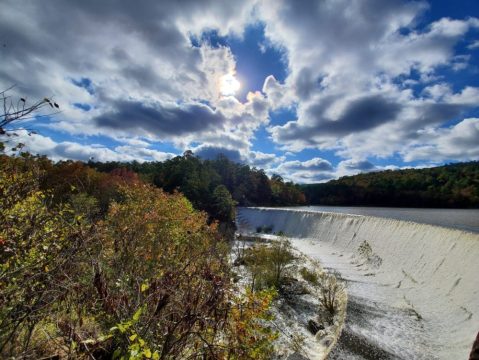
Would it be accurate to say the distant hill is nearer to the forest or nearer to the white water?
the white water

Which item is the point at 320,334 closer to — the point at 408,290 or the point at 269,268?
the point at 408,290

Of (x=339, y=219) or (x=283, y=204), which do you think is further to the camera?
(x=283, y=204)

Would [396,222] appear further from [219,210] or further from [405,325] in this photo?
[219,210]

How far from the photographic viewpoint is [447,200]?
43.5 metres

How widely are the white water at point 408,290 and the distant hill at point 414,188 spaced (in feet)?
111

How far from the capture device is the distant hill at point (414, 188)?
139 feet

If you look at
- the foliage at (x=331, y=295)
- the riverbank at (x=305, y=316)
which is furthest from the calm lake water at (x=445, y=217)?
the riverbank at (x=305, y=316)

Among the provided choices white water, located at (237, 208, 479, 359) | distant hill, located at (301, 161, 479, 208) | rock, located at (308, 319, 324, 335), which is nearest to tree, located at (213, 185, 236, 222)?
white water, located at (237, 208, 479, 359)

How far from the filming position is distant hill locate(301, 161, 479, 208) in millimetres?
42344

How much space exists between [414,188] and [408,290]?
44.9 metres

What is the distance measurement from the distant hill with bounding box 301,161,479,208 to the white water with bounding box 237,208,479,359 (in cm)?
3377

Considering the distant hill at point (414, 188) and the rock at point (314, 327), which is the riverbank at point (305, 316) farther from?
the distant hill at point (414, 188)

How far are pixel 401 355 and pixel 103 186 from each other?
27874 mm

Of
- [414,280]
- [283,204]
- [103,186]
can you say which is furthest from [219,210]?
[283,204]
